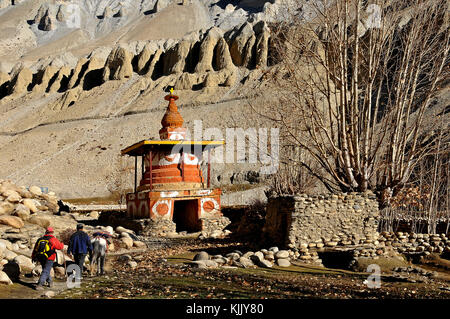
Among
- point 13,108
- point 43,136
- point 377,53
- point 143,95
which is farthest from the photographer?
point 13,108

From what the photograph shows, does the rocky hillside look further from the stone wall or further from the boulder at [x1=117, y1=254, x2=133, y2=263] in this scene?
the boulder at [x1=117, y1=254, x2=133, y2=263]

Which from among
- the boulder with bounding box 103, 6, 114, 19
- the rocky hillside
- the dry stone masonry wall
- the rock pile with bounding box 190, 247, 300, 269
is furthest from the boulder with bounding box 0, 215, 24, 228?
the boulder with bounding box 103, 6, 114, 19

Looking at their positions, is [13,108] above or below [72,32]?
below

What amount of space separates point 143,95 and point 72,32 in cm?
8458

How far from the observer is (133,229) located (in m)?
22.8

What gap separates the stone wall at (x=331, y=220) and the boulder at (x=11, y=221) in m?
10.4

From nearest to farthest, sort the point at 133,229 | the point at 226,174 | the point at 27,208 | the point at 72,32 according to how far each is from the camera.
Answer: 1. the point at 27,208
2. the point at 133,229
3. the point at 226,174
4. the point at 72,32

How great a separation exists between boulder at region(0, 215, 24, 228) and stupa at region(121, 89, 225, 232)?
21.3 feet

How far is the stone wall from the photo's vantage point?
1368 cm

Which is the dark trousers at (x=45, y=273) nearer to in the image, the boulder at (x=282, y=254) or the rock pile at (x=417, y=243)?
the boulder at (x=282, y=254)

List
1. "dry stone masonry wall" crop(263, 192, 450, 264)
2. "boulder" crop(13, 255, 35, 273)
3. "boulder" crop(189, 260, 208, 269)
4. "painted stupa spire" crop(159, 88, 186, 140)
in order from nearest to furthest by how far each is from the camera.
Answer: "boulder" crop(13, 255, 35, 273), "boulder" crop(189, 260, 208, 269), "dry stone masonry wall" crop(263, 192, 450, 264), "painted stupa spire" crop(159, 88, 186, 140)

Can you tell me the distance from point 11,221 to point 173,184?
849cm
